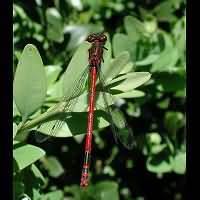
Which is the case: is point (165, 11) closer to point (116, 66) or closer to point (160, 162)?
point (160, 162)

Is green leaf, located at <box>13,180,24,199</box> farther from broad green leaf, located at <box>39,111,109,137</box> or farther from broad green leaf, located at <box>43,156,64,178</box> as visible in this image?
broad green leaf, located at <box>43,156,64,178</box>

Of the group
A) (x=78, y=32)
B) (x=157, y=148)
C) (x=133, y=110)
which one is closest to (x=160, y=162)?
(x=157, y=148)

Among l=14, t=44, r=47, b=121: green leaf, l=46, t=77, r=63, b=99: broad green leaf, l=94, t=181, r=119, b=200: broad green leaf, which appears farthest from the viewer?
l=94, t=181, r=119, b=200: broad green leaf

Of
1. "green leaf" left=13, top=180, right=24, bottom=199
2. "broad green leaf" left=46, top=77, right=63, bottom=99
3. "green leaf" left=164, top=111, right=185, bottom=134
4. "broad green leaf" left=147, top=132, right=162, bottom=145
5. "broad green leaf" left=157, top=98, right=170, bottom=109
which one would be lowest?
"green leaf" left=13, top=180, right=24, bottom=199

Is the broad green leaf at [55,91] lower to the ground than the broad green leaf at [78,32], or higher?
lower

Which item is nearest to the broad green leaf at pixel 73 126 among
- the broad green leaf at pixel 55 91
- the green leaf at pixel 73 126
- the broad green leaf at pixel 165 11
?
the green leaf at pixel 73 126

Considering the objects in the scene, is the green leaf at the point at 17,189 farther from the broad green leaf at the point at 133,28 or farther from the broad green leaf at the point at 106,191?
the broad green leaf at the point at 133,28

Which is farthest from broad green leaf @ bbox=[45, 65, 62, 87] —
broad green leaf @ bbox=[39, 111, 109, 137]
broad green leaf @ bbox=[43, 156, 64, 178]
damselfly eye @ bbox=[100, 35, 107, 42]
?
broad green leaf @ bbox=[43, 156, 64, 178]
